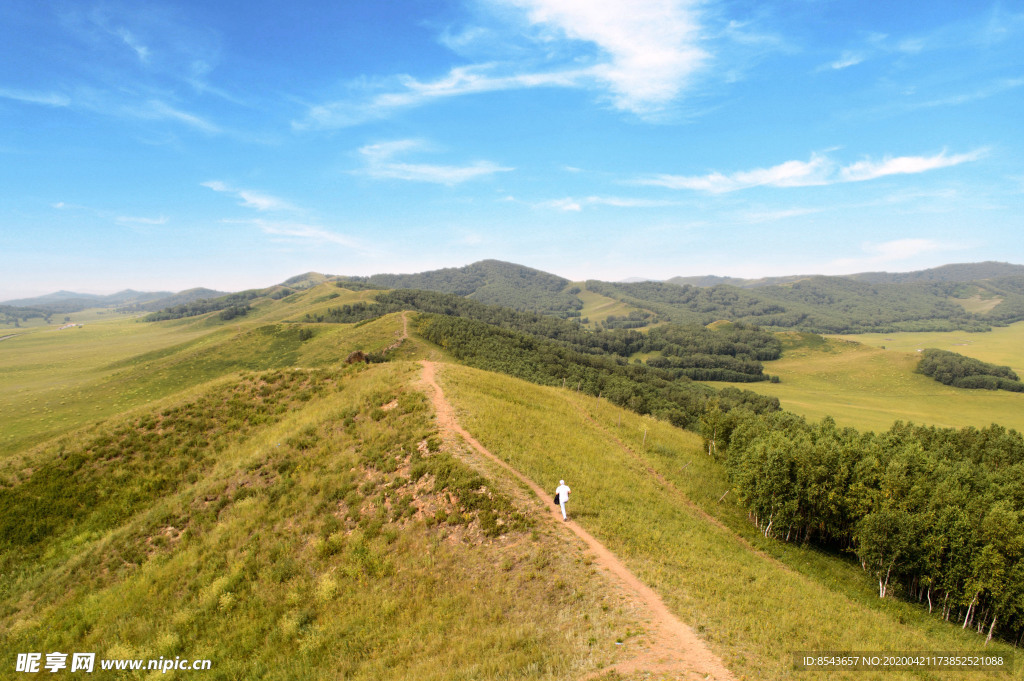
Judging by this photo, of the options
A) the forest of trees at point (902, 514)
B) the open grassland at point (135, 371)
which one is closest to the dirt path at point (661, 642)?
the forest of trees at point (902, 514)

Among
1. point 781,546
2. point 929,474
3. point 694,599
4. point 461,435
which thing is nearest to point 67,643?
point 461,435

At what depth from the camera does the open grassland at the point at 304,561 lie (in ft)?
52.9

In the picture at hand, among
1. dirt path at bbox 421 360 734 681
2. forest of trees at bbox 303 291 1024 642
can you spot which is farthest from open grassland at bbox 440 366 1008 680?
forest of trees at bbox 303 291 1024 642

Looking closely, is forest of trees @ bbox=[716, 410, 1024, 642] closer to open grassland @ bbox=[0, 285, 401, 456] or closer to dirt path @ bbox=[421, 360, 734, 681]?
dirt path @ bbox=[421, 360, 734, 681]

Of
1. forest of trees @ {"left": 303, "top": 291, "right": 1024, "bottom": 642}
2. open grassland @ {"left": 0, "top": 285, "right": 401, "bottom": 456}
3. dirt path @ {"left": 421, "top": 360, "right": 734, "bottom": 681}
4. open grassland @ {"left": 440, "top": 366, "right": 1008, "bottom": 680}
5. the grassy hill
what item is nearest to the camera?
dirt path @ {"left": 421, "top": 360, "right": 734, "bottom": 681}

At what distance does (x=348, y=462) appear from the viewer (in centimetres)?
2780

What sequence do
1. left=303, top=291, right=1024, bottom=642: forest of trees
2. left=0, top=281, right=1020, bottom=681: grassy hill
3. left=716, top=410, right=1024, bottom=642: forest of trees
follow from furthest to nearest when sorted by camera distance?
1. left=303, top=291, right=1024, bottom=642: forest of trees
2. left=716, top=410, right=1024, bottom=642: forest of trees
3. left=0, top=281, right=1020, bottom=681: grassy hill

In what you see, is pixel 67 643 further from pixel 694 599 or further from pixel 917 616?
pixel 917 616

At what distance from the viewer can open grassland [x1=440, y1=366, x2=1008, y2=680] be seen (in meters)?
15.8

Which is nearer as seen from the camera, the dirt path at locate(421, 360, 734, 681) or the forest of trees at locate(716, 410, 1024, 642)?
the dirt path at locate(421, 360, 734, 681)

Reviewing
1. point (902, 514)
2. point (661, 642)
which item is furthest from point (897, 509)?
point (661, 642)

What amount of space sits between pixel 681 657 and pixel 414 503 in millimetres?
15356

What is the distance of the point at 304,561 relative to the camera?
21359 millimetres

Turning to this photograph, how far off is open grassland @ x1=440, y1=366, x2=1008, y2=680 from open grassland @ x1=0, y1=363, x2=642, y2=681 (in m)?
3.64
